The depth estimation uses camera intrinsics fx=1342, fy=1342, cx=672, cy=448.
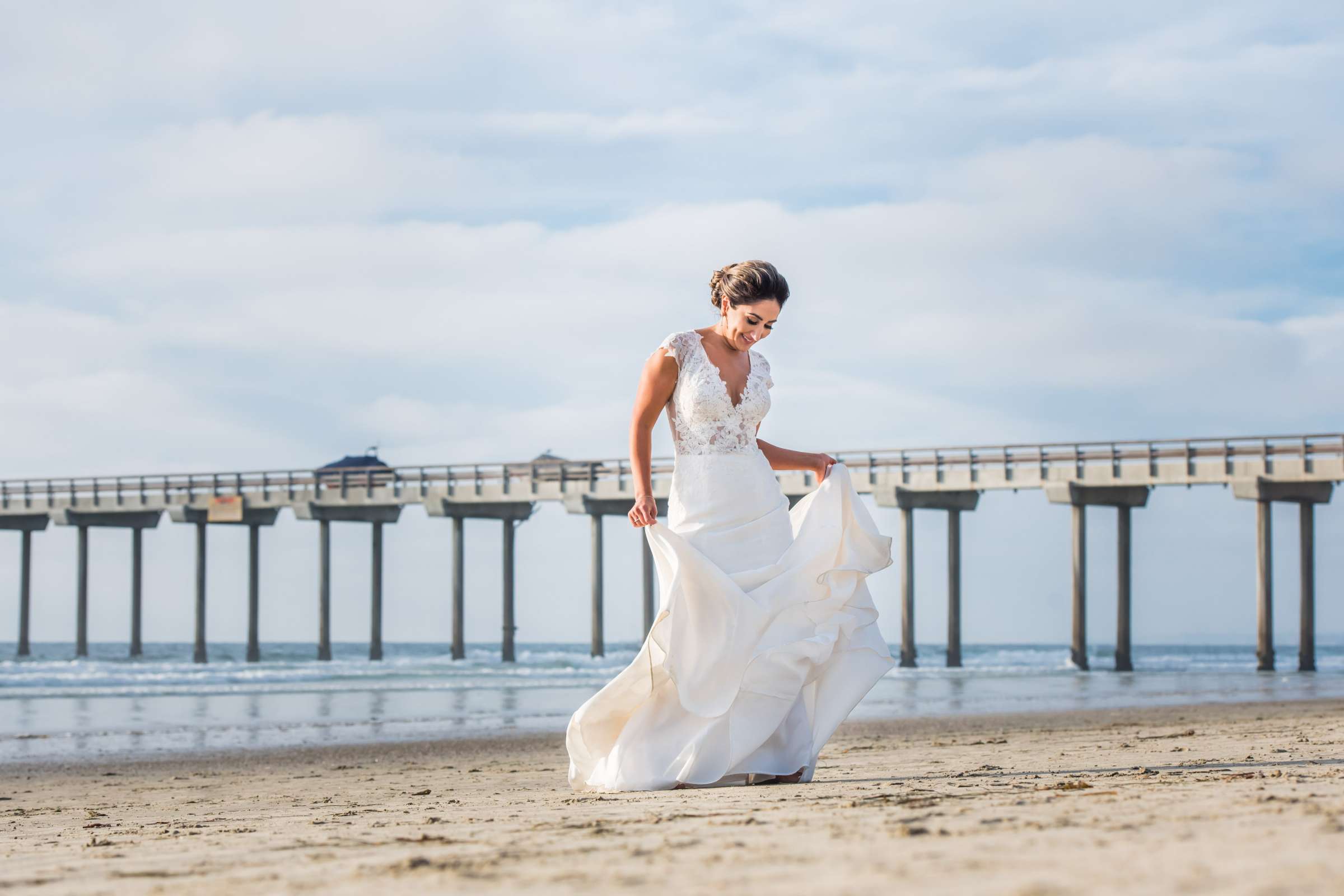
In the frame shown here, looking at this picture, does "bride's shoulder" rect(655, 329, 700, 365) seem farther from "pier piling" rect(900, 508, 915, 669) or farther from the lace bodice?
"pier piling" rect(900, 508, 915, 669)

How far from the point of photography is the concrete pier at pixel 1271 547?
21.7 metres

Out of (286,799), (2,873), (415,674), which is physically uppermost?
(2,873)

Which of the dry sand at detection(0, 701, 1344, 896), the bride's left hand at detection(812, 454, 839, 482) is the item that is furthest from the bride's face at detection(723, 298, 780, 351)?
the dry sand at detection(0, 701, 1344, 896)

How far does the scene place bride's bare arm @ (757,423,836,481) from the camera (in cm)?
511

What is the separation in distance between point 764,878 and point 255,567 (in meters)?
30.0

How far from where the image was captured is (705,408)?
4691 mm

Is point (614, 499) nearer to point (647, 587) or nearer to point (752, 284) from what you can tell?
point (647, 587)

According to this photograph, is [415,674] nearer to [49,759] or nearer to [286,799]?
[49,759]

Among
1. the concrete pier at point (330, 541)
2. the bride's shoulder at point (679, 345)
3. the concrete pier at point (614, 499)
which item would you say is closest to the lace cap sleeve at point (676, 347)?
the bride's shoulder at point (679, 345)

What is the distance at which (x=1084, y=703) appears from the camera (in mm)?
13320

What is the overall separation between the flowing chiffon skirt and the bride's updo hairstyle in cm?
56

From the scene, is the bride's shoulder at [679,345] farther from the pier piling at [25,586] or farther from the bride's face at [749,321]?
the pier piling at [25,586]

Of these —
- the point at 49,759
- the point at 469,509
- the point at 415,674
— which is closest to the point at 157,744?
the point at 49,759

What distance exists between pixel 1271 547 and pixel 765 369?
19.4 m
